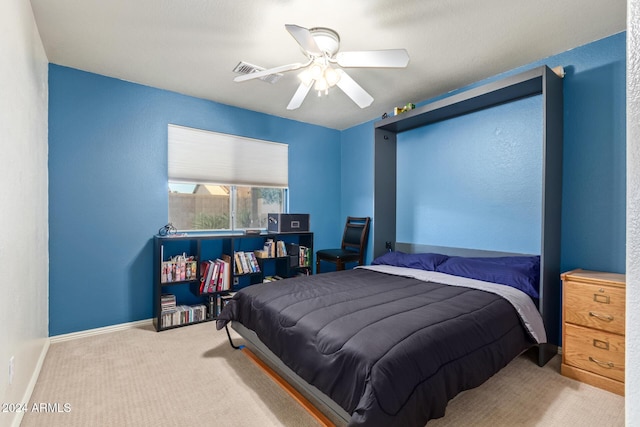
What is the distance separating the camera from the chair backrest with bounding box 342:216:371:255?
439 centimetres

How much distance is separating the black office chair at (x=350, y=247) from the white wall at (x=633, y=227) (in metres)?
3.49

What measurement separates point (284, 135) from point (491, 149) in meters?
2.72

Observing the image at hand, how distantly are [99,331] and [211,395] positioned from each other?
1830 millimetres

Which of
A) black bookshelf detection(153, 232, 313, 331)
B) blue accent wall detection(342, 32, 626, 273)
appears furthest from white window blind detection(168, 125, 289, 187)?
blue accent wall detection(342, 32, 626, 273)

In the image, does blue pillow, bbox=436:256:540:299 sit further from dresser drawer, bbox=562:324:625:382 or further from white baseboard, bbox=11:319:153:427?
white baseboard, bbox=11:319:153:427

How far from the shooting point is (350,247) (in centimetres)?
456

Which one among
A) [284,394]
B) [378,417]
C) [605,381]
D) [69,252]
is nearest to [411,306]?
[378,417]

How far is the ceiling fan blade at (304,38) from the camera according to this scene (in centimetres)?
172

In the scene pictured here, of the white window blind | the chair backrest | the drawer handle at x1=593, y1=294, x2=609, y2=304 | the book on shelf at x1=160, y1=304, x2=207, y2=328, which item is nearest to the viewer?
the drawer handle at x1=593, y1=294, x2=609, y2=304

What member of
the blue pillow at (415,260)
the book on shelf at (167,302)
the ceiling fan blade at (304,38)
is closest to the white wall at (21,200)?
the book on shelf at (167,302)

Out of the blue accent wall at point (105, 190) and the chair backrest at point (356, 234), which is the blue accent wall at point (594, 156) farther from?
the blue accent wall at point (105, 190)

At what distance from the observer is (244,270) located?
3.70 m

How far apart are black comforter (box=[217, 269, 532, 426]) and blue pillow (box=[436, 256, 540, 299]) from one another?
403 mm

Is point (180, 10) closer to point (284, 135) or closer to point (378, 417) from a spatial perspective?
point (284, 135)
